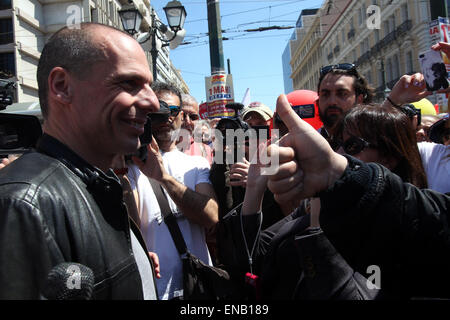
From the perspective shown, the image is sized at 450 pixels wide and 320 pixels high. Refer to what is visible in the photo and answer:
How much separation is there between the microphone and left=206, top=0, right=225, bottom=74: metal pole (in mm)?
5430

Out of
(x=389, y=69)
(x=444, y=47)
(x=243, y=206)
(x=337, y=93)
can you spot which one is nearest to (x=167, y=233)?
(x=243, y=206)

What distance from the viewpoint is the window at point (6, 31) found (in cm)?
2536

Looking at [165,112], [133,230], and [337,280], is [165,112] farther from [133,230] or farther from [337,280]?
[337,280]

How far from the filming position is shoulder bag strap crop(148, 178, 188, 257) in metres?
2.18

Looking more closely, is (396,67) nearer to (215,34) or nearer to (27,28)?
(27,28)

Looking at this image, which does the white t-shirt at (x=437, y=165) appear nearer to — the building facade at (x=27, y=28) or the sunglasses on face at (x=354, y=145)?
the sunglasses on face at (x=354, y=145)

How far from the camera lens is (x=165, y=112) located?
237 cm

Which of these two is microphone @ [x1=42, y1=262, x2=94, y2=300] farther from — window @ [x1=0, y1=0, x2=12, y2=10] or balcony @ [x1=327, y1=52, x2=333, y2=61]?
balcony @ [x1=327, y1=52, x2=333, y2=61]

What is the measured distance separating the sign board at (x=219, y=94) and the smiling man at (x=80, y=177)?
15.6 ft

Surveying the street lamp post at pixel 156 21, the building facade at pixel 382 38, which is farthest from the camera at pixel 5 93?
the building facade at pixel 382 38
